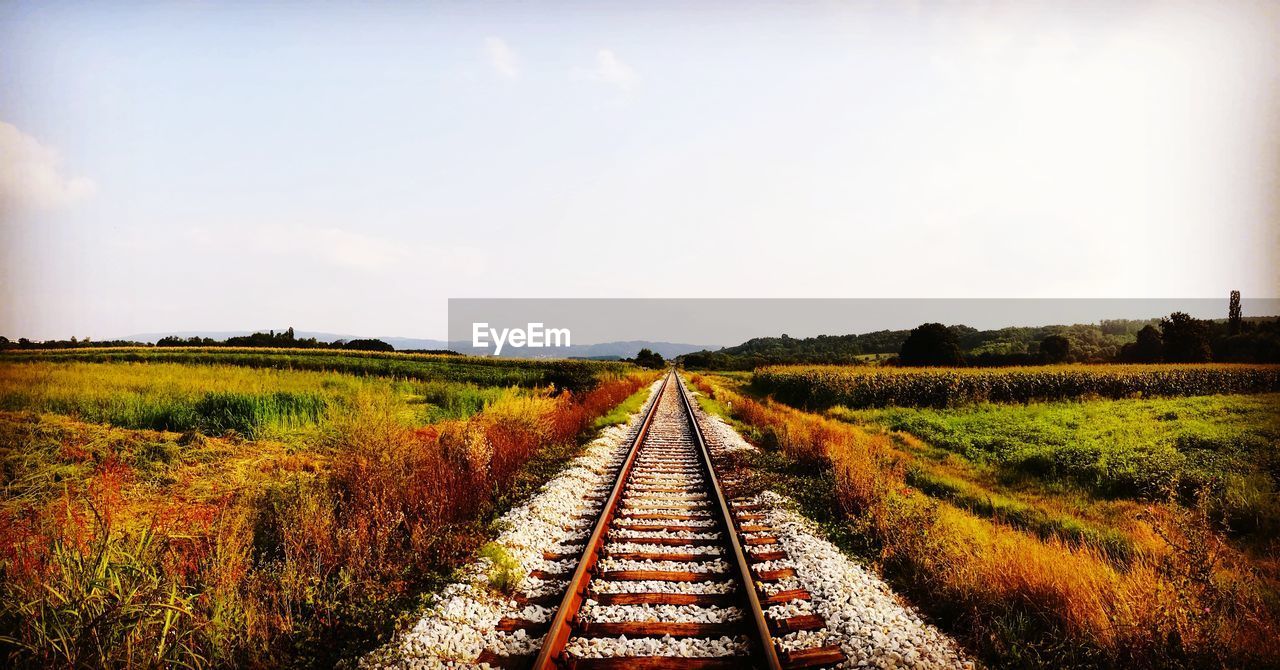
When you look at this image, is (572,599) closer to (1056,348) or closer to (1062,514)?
(1062,514)

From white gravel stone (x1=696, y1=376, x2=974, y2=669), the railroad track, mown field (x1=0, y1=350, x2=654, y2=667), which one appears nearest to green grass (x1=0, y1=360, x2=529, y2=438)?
mown field (x1=0, y1=350, x2=654, y2=667)

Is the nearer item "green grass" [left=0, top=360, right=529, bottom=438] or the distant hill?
"green grass" [left=0, top=360, right=529, bottom=438]

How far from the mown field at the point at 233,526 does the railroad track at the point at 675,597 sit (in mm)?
1326

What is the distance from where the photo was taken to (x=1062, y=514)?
29.1ft

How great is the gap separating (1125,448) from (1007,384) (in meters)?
13.9

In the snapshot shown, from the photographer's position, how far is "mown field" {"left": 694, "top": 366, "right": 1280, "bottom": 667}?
368 centimetres

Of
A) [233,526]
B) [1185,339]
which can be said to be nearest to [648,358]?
[1185,339]

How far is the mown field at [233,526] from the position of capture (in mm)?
3193

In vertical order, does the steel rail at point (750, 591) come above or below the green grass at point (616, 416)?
above

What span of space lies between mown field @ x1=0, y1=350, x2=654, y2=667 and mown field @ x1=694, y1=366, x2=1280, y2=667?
4.61 metres

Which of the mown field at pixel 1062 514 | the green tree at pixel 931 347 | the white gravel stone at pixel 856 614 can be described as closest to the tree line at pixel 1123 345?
the green tree at pixel 931 347

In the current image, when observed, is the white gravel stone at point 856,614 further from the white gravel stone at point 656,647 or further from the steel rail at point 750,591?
the white gravel stone at point 656,647

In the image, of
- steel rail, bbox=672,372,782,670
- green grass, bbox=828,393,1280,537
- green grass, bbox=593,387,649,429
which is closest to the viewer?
steel rail, bbox=672,372,782,670

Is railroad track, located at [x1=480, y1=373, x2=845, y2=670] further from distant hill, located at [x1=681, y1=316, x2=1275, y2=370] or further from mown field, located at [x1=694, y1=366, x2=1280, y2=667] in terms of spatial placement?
distant hill, located at [x1=681, y1=316, x2=1275, y2=370]
